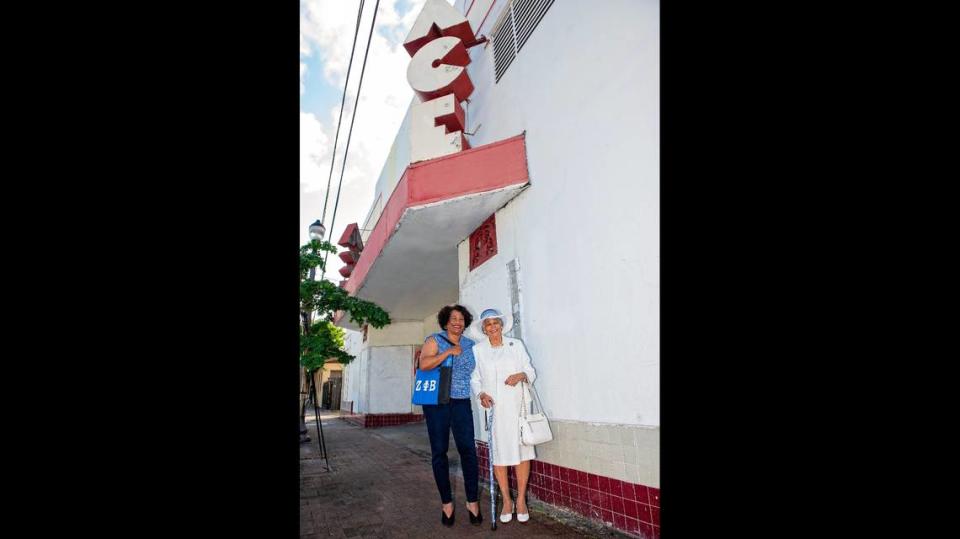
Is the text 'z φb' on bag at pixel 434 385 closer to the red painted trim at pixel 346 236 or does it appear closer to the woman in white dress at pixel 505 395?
the woman in white dress at pixel 505 395

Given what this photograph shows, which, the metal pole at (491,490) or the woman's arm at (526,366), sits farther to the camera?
the woman's arm at (526,366)

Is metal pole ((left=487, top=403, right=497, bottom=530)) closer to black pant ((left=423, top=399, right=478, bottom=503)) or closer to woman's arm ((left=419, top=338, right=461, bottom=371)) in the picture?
black pant ((left=423, top=399, right=478, bottom=503))

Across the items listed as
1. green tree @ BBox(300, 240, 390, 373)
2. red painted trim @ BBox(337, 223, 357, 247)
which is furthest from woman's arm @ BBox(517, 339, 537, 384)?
red painted trim @ BBox(337, 223, 357, 247)

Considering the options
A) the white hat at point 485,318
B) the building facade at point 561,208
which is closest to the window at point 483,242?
the building facade at point 561,208

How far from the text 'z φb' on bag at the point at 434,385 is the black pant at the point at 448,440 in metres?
0.09

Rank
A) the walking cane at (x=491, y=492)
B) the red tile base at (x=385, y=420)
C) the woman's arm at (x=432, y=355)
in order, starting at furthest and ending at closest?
the red tile base at (x=385, y=420) < the woman's arm at (x=432, y=355) < the walking cane at (x=491, y=492)

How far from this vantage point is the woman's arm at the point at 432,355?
373 centimetres

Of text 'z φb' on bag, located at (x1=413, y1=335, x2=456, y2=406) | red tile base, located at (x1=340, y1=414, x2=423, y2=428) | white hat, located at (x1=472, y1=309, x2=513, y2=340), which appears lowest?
red tile base, located at (x1=340, y1=414, x2=423, y2=428)

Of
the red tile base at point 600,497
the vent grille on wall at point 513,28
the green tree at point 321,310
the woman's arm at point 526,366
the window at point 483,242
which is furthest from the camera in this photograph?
the green tree at point 321,310

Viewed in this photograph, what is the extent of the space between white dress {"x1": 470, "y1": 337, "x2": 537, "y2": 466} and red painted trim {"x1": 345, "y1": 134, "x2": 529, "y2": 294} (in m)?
1.86

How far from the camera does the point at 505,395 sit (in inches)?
152

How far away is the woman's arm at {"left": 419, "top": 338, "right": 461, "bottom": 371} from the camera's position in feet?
12.2

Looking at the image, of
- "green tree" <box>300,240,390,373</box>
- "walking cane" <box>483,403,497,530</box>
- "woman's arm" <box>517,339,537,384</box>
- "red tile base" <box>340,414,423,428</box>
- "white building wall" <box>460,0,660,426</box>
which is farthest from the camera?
"red tile base" <box>340,414,423,428</box>
